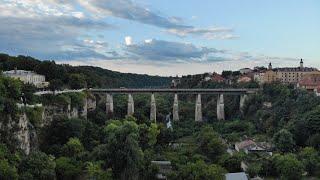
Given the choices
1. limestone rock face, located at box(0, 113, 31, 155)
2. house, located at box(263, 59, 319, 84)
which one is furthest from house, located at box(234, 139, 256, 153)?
house, located at box(263, 59, 319, 84)

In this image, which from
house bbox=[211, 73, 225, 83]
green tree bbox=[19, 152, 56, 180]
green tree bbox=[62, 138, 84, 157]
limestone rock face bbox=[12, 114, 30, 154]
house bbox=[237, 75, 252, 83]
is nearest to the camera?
green tree bbox=[19, 152, 56, 180]

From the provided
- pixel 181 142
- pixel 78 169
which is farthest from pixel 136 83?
pixel 78 169

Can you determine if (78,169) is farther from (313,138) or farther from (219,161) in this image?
(313,138)

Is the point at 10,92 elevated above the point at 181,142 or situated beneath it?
elevated above

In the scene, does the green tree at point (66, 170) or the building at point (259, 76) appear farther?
the building at point (259, 76)

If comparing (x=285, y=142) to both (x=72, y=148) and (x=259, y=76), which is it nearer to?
(x=72, y=148)

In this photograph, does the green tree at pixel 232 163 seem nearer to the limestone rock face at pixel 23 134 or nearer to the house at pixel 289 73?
the limestone rock face at pixel 23 134

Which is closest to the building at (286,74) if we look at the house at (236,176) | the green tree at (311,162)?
the green tree at (311,162)

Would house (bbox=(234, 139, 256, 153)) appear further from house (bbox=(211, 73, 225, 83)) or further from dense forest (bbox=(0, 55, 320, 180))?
house (bbox=(211, 73, 225, 83))
